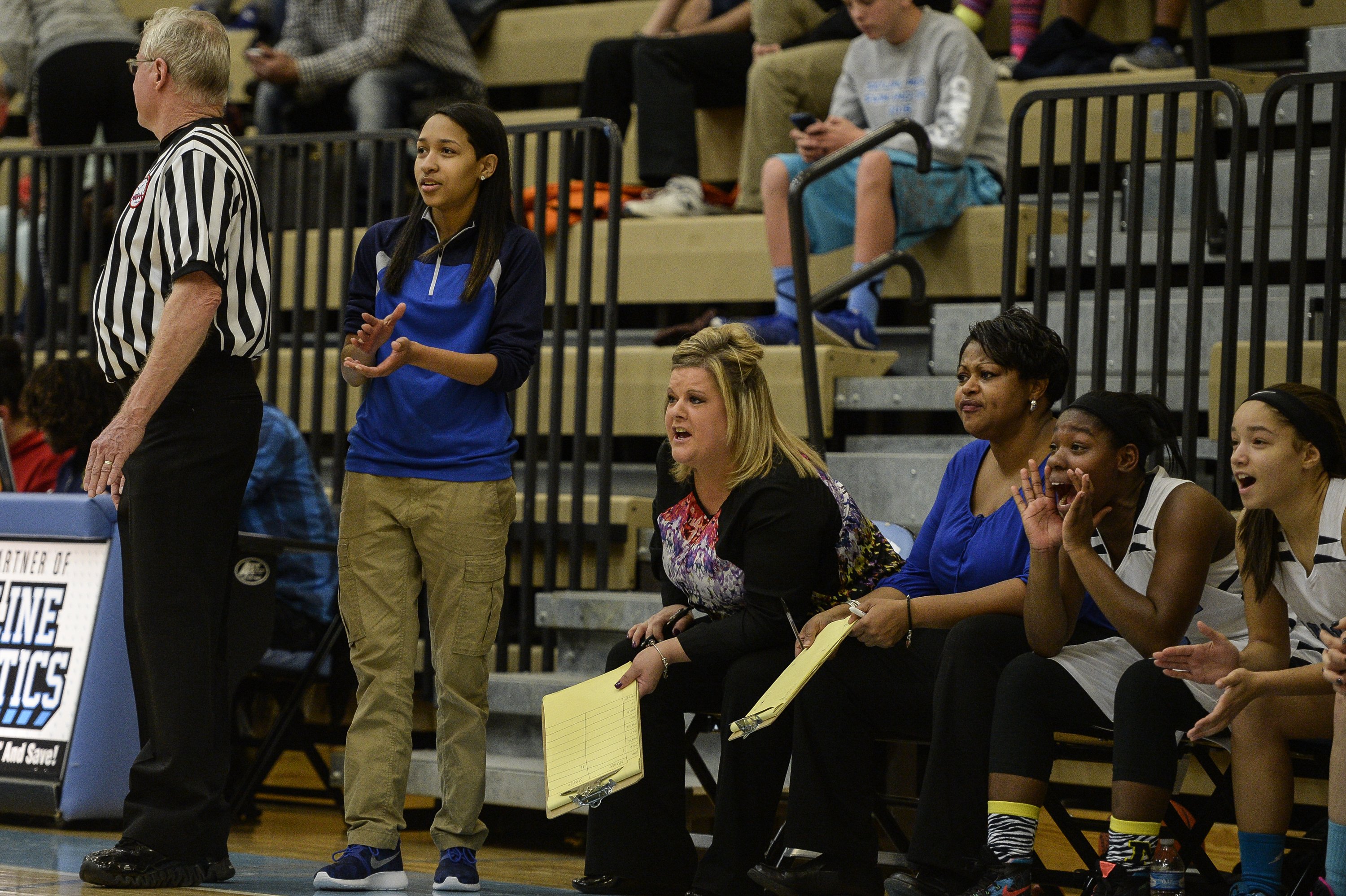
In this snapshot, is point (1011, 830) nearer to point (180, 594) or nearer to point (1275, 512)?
point (1275, 512)

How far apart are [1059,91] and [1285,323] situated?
1077 mm

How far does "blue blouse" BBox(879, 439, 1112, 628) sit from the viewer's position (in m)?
3.47

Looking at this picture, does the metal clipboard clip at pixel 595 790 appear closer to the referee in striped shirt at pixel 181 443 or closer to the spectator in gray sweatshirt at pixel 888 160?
the referee in striped shirt at pixel 181 443

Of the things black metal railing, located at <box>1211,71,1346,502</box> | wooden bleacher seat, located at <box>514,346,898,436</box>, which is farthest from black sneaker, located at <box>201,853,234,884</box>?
→ black metal railing, located at <box>1211,71,1346,502</box>

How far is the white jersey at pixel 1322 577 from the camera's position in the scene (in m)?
3.08

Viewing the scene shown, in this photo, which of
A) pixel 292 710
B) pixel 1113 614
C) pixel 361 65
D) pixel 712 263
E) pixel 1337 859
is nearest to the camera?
pixel 1337 859

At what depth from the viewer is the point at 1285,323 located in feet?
15.8

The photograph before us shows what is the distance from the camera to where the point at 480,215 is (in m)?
3.47

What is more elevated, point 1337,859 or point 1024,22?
point 1024,22

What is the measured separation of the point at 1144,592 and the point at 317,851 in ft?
6.42

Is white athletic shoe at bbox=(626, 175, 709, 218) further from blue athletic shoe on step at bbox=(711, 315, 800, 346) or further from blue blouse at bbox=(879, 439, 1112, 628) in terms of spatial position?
blue blouse at bbox=(879, 439, 1112, 628)

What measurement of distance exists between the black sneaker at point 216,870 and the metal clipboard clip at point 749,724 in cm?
104

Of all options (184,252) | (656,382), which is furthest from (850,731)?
(656,382)

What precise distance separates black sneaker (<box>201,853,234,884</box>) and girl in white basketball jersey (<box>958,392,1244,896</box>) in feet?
4.73
